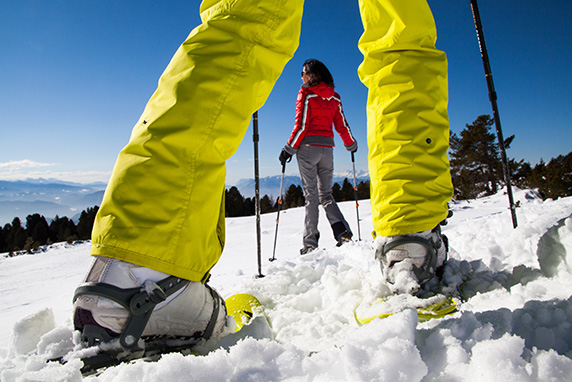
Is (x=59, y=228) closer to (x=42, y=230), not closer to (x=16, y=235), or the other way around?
(x=42, y=230)

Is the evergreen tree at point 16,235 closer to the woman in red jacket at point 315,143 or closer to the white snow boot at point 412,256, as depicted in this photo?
the woman in red jacket at point 315,143

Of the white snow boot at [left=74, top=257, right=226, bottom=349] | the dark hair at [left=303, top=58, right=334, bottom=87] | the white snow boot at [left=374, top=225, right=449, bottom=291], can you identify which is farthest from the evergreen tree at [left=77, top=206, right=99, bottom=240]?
the white snow boot at [left=374, top=225, right=449, bottom=291]

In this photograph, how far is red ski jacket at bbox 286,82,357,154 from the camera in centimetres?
432

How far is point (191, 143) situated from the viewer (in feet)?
2.65

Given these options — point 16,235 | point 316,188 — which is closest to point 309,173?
point 316,188

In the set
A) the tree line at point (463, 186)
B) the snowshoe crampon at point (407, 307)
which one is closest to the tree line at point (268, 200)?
the tree line at point (463, 186)

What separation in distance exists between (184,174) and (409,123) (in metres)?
1.04

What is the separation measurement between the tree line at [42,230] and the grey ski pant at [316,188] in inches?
701

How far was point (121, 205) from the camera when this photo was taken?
776mm

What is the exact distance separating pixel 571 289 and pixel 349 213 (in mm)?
7605

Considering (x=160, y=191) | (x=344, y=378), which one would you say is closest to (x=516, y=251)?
(x=344, y=378)

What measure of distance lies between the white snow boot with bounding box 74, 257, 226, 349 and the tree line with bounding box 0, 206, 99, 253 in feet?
66.2

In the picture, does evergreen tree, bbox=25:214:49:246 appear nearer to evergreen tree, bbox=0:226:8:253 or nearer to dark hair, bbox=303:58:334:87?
evergreen tree, bbox=0:226:8:253

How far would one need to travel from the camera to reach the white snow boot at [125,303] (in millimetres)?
747
